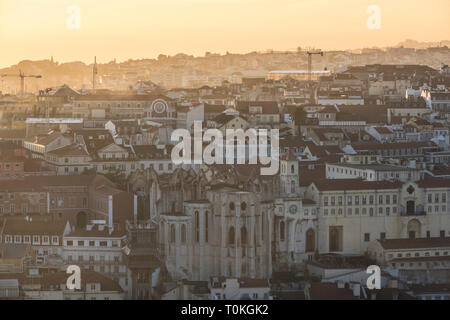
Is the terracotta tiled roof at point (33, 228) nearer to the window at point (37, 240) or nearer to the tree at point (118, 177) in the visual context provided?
the window at point (37, 240)

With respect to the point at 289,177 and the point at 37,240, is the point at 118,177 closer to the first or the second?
the point at 37,240

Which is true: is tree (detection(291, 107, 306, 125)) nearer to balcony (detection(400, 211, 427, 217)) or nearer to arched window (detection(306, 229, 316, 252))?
balcony (detection(400, 211, 427, 217))

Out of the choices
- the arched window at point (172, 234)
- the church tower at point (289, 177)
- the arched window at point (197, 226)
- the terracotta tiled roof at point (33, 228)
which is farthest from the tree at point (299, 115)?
the arched window at point (172, 234)

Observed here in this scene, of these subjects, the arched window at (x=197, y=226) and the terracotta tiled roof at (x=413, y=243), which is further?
the terracotta tiled roof at (x=413, y=243)

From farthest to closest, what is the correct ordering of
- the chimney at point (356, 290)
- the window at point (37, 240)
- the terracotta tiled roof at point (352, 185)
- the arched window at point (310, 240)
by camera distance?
the terracotta tiled roof at point (352, 185) < the arched window at point (310, 240) < the window at point (37, 240) < the chimney at point (356, 290)

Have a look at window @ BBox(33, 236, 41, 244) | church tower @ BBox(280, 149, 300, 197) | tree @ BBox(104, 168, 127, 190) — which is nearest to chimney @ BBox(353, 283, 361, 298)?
church tower @ BBox(280, 149, 300, 197)

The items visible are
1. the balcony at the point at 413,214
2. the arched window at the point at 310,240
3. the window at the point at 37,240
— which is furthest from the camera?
the balcony at the point at 413,214

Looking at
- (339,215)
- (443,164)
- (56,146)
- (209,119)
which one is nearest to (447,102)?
(209,119)

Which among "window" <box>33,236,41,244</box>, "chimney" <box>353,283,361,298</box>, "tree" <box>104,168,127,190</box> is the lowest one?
"chimney" <box>353,283,361,298</box>

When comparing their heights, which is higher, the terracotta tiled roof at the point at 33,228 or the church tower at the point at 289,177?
the church tower at the point at 289,177
